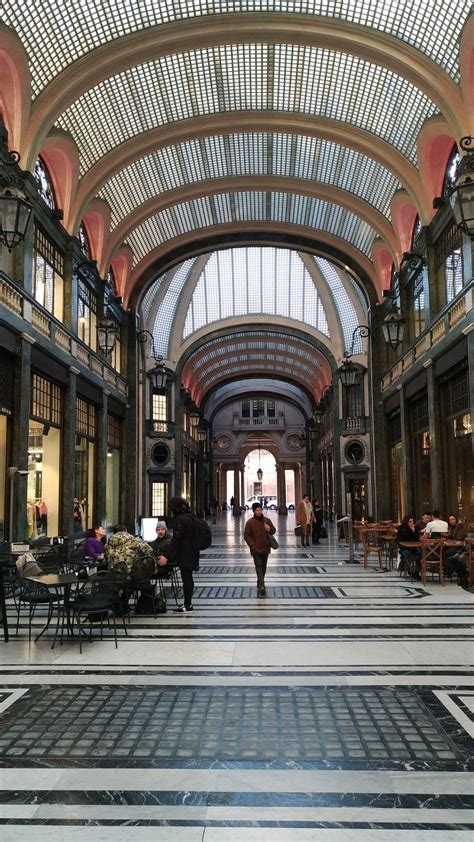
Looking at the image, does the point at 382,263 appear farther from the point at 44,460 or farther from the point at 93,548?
the point at 93,548

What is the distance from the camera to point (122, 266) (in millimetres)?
22609

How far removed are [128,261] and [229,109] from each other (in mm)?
7339

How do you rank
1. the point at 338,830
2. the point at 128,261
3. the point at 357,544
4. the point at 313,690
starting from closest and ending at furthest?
1. the point at 338,830
2. the point at 313,690
3. the point at 357,544
4. the point at 128,261

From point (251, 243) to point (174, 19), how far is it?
10956 millimetres

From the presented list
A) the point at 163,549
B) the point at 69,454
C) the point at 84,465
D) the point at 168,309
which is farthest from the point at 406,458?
the point at 168,309

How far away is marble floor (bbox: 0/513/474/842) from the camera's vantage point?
2.90 meters

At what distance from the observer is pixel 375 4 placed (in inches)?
502

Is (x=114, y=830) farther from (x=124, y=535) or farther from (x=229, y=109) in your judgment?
(x=229, y=109)

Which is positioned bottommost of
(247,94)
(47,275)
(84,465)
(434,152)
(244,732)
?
(244,732)

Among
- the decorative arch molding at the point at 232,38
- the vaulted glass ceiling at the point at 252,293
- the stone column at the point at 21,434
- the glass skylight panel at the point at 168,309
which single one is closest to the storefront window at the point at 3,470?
the stone column at the point at 21,434

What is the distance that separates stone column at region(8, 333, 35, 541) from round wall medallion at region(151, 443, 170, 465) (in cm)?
1682

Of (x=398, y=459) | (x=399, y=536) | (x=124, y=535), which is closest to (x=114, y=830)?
(x=124, y=535)

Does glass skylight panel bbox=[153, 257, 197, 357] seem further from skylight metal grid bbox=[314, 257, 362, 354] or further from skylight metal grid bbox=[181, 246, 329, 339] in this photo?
skylight metal grid bbox=[314, 257, 362, 354]

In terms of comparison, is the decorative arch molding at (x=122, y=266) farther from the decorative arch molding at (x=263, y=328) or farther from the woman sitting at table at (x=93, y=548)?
the woman sitting at table at (x=93, y=548)
